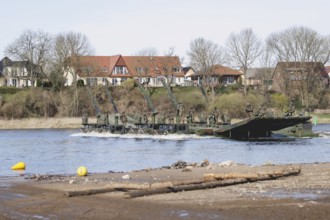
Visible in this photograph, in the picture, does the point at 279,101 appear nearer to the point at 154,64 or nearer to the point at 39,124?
the point at 154,64

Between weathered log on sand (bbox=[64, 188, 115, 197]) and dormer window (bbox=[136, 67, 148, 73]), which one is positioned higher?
dormer window (bbox=[136, 67, 148, 73])

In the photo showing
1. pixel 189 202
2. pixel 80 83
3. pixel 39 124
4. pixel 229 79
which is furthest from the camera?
pixel 229 79

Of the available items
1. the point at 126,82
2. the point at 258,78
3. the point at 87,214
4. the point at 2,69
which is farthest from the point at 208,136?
the point at 2,69

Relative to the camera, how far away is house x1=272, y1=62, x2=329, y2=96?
104m

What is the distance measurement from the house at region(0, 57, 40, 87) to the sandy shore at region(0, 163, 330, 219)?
87113 millimetres

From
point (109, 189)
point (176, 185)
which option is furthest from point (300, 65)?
point (109, 189)

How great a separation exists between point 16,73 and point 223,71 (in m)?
35.7

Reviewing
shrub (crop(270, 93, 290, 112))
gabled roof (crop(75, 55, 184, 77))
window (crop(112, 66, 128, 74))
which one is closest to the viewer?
shrub (crop(270, 93, 290, 112))

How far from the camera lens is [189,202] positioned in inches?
616

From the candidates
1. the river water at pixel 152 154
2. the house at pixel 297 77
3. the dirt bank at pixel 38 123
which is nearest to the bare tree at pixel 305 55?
the house at pixel 297 77

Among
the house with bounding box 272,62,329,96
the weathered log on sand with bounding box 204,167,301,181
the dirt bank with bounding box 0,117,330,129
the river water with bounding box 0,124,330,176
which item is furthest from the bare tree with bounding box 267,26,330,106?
the weathered log on sand with bounding box 204,167,301,181

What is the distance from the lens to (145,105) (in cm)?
9994

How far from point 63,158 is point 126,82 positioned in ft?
222

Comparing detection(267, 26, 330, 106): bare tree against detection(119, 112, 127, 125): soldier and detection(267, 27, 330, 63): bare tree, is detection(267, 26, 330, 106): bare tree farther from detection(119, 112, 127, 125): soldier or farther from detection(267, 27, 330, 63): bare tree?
detection(119, 112, 127, 125): soldier
